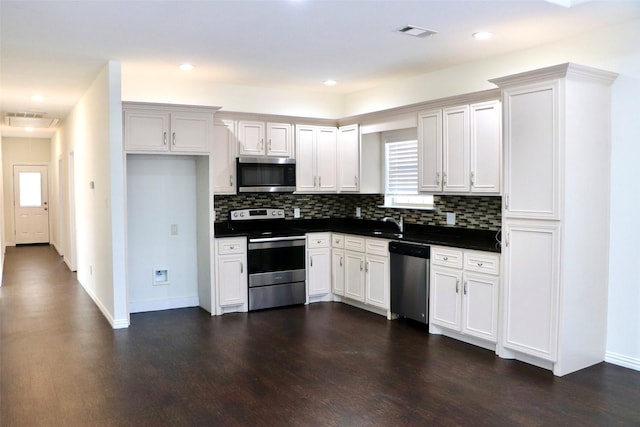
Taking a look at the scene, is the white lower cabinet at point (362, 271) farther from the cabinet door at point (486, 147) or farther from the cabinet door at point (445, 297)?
the cabinet door at point (486, 147)

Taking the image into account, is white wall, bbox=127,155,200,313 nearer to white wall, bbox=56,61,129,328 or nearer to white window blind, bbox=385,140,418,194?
white wall, bbox=56,61,129,328

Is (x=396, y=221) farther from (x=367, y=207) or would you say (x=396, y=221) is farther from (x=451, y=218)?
(x=451, y=218)

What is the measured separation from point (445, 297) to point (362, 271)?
4.06ft

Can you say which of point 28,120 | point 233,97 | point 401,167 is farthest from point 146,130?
point 28,120

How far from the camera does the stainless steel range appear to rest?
5809 mm

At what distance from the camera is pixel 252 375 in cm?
387

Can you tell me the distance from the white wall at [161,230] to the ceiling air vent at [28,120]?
3918mm

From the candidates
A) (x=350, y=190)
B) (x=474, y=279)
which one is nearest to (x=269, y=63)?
(x=350, y=190)

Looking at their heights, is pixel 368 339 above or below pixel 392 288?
below

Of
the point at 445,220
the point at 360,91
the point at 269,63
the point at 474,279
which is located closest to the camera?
the point at 474,279

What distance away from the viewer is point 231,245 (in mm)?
5684

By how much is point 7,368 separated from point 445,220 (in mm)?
4155

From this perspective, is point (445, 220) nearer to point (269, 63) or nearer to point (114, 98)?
point (269, 63)

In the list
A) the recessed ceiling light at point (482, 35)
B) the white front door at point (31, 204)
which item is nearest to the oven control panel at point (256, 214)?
the recessed ceiling light at point (482, 35)
